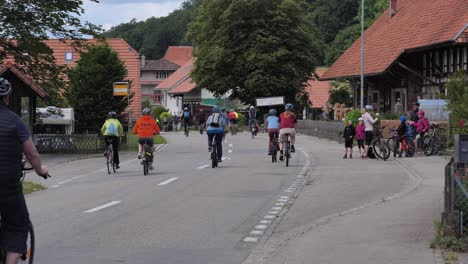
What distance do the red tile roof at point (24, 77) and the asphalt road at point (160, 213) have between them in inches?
447

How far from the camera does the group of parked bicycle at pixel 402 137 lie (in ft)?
91.7

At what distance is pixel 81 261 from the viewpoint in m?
8.65

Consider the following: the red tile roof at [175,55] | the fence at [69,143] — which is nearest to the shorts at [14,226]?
the fence at [69,143]

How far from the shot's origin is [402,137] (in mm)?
28297

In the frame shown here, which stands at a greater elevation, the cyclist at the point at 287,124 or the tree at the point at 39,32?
the tree at the point at 39,32

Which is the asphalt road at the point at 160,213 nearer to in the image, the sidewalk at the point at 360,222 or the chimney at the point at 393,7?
the sidewalk at the point at 360,222

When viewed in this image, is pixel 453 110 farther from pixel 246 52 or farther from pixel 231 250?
pixel 246 52

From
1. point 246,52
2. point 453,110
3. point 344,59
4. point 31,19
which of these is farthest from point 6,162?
point 246,52

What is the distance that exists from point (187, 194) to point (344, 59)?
4117 cm

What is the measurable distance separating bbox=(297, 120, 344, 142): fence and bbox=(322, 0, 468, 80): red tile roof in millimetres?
3795

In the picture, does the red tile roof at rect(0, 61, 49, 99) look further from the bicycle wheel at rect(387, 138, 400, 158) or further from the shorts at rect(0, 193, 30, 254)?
the shorts at rect(0, 193, 30, 254)

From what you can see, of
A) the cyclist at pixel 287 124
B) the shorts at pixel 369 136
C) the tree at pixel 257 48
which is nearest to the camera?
the cyclist at pixel 287 124

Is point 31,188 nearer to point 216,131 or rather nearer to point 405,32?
point 216,131

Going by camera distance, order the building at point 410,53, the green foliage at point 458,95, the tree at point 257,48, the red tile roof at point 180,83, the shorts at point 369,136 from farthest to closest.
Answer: the red tile roof at point 180,83, the tree at point 257,48, the building at point 410,53, the shorts at point 369,136, the green foliage at point 458,95
